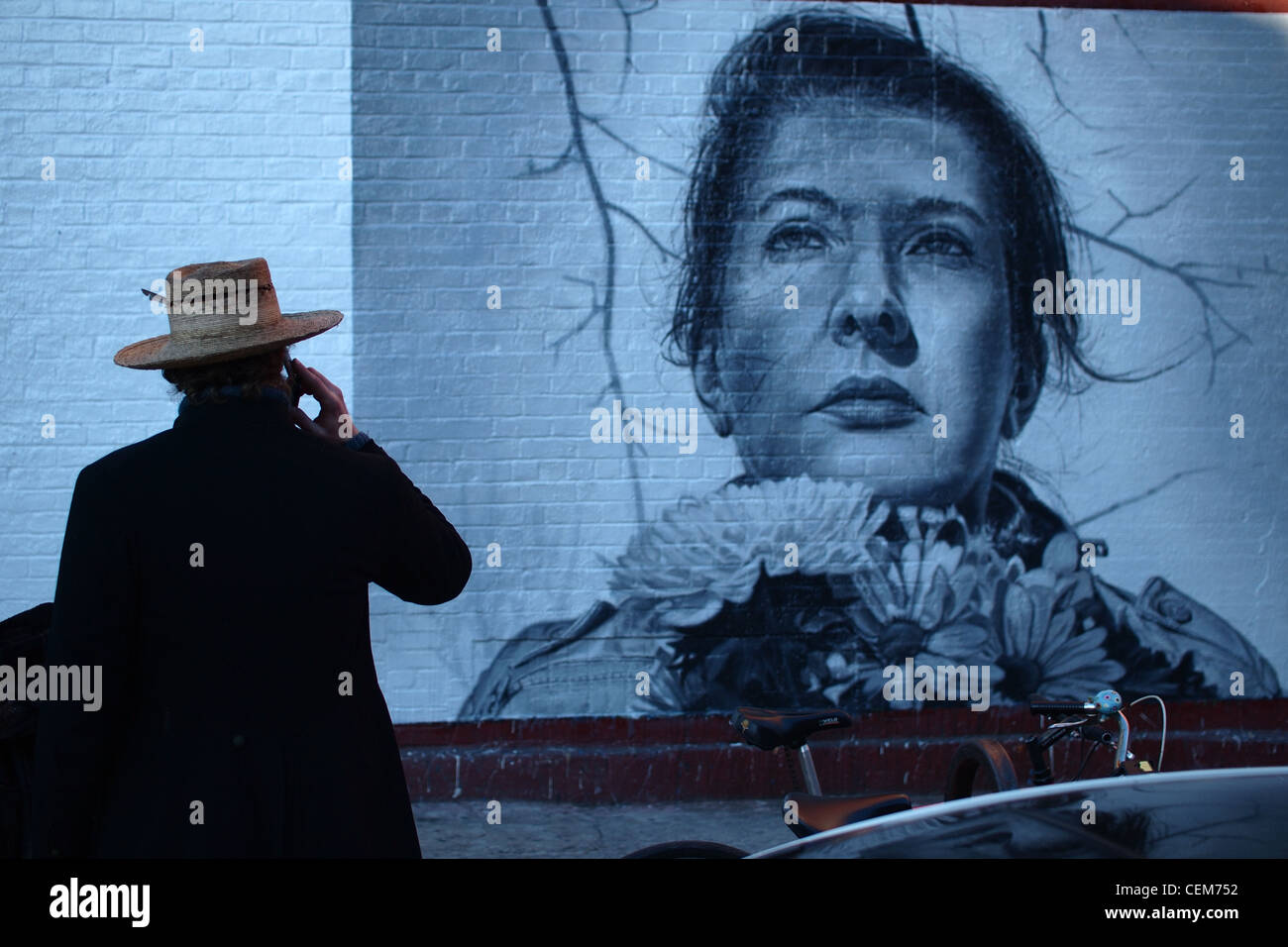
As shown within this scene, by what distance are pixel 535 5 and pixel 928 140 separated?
6.89 ft

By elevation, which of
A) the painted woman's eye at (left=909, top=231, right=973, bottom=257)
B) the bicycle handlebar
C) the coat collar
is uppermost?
the painted woman's eye at (left=909, top=231, right=973, bottom=257)

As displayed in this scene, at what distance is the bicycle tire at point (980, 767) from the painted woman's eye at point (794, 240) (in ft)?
10.4

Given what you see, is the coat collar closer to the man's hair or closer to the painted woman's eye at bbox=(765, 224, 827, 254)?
the man's hair

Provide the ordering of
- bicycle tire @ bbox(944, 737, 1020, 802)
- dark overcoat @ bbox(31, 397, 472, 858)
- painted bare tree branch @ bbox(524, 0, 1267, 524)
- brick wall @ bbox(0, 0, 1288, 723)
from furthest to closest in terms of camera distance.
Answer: painted bare tree branch @ bbox(524, 0, 1267, 524), brick wall @ bbox(0, 0, 1288, 723), bicycle tire @ bbox(944, 737, 1020, 802), dark overcoat @ bbox(31, 397, 472, 858)

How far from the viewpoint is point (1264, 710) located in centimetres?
608

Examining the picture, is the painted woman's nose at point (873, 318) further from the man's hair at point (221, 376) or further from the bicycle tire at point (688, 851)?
the man's hair at point (221, 376)

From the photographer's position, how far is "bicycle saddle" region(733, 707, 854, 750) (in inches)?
130

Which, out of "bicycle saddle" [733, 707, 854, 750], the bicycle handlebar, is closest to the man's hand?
"bicycle saddle" [733, 707, 854, 750]

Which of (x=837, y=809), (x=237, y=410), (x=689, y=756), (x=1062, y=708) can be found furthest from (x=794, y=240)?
(x=237, y=410)

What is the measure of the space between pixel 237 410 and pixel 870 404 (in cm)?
411

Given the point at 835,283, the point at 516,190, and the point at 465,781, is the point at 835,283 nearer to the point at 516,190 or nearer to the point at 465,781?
the point at 516,190

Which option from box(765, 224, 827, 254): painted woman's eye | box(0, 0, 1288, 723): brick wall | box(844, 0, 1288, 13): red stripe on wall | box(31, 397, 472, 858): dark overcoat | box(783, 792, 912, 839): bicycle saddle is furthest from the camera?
box(844, 0, 1288, 13): red stripe on wall

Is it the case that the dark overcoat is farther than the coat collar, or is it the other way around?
the coat collar
